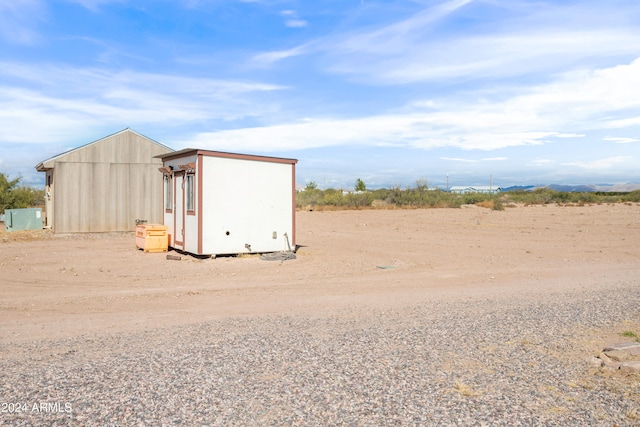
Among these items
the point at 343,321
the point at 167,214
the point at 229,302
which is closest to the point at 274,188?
the point at 167,214

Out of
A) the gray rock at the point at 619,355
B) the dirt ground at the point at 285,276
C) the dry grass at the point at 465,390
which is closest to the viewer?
the dry grass at the point at 465,390

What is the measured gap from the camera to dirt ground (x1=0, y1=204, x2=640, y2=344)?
8.45 metres

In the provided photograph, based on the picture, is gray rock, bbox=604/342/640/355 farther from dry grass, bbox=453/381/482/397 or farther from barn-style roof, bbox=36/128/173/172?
barn-style roof, bbox=36/128/173/172

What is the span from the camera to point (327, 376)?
16.9 ft

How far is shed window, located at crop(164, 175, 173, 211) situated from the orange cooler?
84 cm

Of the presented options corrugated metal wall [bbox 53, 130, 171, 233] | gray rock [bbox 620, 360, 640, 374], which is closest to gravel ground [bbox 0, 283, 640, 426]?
gray rock [bbox 620, 360, 640, 374]

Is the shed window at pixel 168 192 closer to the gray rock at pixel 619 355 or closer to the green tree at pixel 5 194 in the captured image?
the gray rock at pixel 619 355

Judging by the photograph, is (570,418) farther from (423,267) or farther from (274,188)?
(274,188)

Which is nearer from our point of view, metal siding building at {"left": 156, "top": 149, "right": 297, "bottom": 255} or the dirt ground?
the dirt ground

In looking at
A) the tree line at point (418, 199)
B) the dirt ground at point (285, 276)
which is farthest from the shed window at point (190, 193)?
the tree line at point (418, 199)

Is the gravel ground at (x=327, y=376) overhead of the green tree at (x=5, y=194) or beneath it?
beneath

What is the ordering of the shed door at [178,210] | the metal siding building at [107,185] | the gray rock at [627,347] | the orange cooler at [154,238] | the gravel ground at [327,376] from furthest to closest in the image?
the metal siding building at [107,185] < the orange cooler at [154,238] < the shed door at [178,210] < the gray rock at [627,347] < the gravel ground at [327,376]

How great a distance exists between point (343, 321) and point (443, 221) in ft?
80.3

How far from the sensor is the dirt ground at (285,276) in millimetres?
8453
